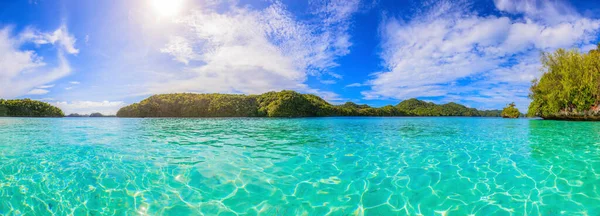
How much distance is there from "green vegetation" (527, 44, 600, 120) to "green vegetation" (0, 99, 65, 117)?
133 meters

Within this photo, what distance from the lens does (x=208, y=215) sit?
3.76 meters

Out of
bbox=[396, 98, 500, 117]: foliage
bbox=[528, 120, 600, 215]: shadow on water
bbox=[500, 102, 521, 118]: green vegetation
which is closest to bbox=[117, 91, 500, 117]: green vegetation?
bbox=[396, 98, 500, 117]: foliage

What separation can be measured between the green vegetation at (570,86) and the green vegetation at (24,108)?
133m

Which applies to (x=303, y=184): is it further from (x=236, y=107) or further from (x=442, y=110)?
(x=442, y=110)

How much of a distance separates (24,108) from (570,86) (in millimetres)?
134394

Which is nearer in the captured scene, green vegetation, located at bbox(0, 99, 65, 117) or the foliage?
green vegetation, located at bbox(0, 99, 65, 117)

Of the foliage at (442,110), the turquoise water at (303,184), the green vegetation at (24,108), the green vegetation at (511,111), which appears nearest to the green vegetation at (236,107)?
the foliage at (442,110)

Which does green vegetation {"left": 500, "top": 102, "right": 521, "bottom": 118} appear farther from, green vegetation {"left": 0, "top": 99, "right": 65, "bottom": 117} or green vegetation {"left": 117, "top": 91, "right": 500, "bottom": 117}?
green vegetation {"left": 0, "top": 99, "right": 65, "bottom": 117}

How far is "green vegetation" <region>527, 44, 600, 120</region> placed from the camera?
3150cm

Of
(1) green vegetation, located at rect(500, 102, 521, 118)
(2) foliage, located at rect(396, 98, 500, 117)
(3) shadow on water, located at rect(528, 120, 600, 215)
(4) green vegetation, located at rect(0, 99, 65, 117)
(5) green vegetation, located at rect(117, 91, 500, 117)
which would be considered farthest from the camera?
(2) foliage, located at rect(396, 98, 500, 117)

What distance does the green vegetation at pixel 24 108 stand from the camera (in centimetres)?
8425

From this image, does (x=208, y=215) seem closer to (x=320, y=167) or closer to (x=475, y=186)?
(x=320, y=167)

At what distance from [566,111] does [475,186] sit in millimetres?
43596

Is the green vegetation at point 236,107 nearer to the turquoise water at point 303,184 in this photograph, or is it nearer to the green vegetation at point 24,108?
the green vegetation at point 24,108
